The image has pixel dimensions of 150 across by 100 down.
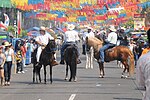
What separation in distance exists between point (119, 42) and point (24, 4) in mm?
14170

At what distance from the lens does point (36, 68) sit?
21.2 meters

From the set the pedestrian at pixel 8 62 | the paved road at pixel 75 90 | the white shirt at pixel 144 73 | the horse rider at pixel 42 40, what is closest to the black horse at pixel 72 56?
the paved road at pixel 75 90

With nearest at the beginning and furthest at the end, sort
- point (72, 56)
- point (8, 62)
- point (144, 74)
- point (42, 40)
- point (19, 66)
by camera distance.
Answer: point (144, 74)
point (8, 62)
point (42, 40)
point (72, 56)
point (19, 66)

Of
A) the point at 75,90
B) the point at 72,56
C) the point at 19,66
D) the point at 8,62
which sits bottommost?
the point at 75,90

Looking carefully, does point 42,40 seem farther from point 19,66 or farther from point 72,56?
point 19,66

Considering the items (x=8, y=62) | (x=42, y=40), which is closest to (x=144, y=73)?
(x=8, y=62)

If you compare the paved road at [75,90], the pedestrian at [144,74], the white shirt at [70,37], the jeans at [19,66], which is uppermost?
the white shirt at [70,37]

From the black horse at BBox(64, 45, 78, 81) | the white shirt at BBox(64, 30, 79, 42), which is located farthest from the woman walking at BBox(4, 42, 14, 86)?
the white shirt at BBox(64, 30, 79, 42)

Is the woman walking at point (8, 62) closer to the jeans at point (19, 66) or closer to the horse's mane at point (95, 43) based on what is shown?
the horse's mane at point (95, 43)

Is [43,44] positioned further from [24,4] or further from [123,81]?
[24,4]

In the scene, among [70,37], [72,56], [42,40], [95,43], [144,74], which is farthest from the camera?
A: [95,43]

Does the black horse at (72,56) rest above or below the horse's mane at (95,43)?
below

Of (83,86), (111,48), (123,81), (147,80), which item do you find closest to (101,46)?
(111,48)

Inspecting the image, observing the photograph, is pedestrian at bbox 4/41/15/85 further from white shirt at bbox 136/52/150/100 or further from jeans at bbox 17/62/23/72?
white shirt at bbox 136/52/150/100
